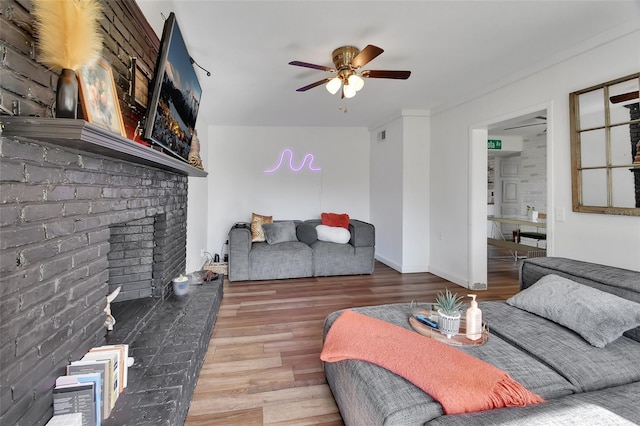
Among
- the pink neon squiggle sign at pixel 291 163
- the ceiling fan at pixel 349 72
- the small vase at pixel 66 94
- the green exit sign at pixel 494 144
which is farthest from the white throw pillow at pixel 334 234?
the green exit sign at pixel 494 144

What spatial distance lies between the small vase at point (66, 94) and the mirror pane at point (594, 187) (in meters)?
3.32

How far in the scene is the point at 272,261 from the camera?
4.05 metres

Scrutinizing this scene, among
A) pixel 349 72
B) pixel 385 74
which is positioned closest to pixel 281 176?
pixel 349 72

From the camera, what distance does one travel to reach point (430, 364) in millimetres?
1228

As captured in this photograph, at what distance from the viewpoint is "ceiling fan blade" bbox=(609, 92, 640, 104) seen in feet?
6.64

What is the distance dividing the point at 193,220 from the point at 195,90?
6.59 feet

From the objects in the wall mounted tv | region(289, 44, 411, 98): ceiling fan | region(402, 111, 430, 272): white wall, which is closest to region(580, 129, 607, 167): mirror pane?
region(289, 44, 411, 98): ceiling fan

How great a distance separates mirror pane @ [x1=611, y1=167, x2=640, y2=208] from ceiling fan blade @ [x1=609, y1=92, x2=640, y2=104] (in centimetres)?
51

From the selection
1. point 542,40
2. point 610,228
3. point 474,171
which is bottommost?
point 610,228

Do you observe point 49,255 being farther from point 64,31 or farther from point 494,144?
point 494,144

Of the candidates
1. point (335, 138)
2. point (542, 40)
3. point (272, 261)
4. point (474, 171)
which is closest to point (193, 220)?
point (272, 261)

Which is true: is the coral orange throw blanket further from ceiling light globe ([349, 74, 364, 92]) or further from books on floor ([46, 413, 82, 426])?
ceiling light globe ([349, 74, 364, 92])

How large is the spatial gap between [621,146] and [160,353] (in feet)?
11.4

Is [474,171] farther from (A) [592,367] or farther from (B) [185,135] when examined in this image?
(B) [185,135]
